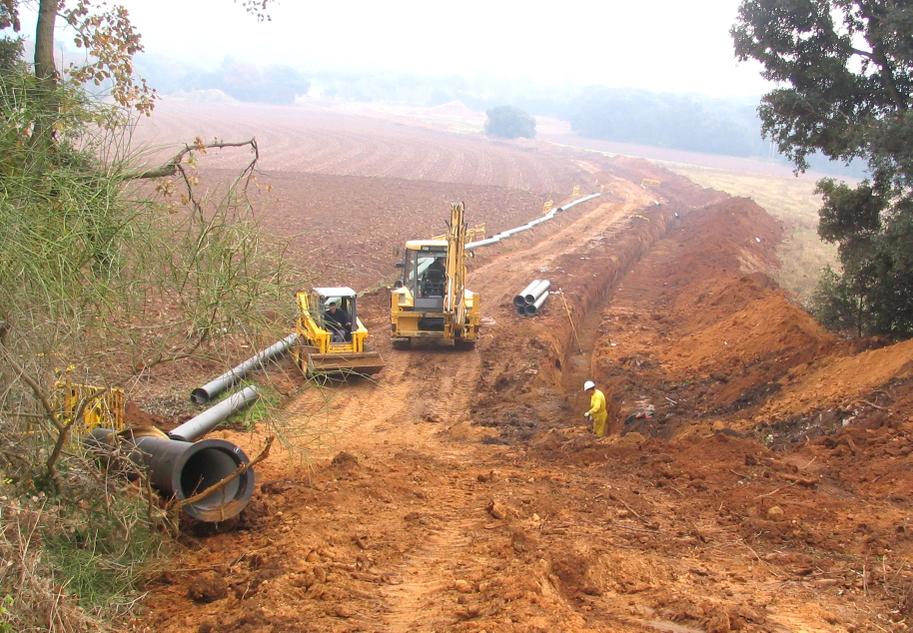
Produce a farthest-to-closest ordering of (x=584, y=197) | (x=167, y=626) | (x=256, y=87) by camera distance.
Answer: (x=256, y=87) → (x=584, y=197) → (x=167, y=626)

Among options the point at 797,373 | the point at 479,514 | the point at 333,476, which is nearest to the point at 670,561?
the point at 479,514

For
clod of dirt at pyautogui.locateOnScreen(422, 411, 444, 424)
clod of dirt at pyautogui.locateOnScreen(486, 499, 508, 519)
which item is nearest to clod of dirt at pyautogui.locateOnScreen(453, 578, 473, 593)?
clod of dirt at pyautogui.locateOnScreen(486, 499, 508, 519)

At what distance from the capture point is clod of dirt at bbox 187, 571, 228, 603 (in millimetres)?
7508

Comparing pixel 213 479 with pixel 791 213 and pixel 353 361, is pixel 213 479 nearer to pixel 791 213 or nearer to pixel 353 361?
pixel 353 361

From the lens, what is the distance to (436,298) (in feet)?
65.1

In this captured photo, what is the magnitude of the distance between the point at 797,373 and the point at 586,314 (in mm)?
10594

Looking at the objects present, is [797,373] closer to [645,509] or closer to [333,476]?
[645,509]

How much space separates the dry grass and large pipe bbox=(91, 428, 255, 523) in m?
17.4

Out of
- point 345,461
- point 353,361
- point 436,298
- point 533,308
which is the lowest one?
point 353,361

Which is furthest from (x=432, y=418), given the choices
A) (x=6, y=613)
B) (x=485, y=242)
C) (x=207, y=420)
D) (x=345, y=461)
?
(x=485, y=242)

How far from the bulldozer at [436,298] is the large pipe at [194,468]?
33.7 feet

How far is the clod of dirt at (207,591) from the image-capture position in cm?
751

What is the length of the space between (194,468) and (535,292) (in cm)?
1558

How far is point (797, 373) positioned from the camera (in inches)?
586
